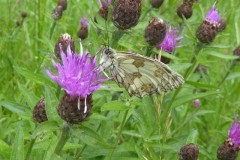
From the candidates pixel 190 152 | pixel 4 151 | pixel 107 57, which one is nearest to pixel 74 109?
pixel 4 151

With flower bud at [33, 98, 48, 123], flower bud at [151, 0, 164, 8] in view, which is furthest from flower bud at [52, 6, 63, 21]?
flower bud at [33, 98, 48, 123]

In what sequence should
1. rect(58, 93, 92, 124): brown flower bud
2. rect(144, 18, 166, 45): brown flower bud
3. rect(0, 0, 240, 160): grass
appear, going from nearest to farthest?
rect(58, 93, 92, 124): brown flower bud, rect(0, 0, 240, 160): grass, rect(144, 18, 166, 45): brown flower bud

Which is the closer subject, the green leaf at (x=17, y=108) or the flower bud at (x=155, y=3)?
the green leaf at (x=17, y=108)

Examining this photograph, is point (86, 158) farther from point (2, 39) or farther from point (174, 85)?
point (2, 39)

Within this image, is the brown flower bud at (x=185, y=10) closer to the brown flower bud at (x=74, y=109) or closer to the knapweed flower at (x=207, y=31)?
the knapweed flower at (x=207, y=31)

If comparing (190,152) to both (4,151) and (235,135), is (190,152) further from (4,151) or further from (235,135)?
(4,151)

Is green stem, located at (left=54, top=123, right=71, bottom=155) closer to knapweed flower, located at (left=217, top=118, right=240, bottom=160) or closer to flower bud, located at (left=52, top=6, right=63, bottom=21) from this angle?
knapweed flower, located at (left=217, top=118, right=240, bottom=160)

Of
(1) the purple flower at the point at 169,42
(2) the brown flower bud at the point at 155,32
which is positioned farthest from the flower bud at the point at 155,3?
(2) the brown flower bud at the point at 155,32

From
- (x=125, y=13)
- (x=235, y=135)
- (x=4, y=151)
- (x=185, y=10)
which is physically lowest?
(x=4, y=151)
